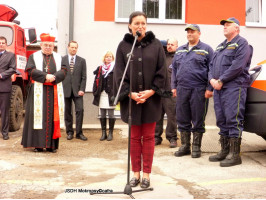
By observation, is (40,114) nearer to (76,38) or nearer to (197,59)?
A: (197,59)

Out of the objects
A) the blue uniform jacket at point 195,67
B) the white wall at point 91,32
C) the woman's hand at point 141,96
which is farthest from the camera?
the white wall at point 91,32

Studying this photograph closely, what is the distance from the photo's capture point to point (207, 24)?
1041cm

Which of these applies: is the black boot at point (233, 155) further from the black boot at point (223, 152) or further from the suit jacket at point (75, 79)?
the suit jacket at point (75, 79)

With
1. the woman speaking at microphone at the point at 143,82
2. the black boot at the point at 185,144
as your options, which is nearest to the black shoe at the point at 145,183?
the woman speaking at microphone at the point at 143,82

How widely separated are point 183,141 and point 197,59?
4.43 ft

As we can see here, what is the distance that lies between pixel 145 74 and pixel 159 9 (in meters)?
6.64

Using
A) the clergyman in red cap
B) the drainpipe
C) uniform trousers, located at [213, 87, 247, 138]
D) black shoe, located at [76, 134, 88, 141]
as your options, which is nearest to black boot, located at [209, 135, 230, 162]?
uniform trousers, located at [213, 87, 247, 138]

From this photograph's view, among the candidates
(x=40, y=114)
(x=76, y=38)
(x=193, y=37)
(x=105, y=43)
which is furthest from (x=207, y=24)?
(x=40, y=114)

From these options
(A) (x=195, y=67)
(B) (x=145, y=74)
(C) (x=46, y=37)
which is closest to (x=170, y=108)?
(A) (x=195, y=67)

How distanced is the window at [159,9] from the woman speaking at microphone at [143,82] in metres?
6.21

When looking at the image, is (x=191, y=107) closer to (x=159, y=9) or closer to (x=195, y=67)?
(x=195, y=67)

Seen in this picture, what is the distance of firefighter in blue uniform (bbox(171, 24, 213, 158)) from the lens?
19.8 ft

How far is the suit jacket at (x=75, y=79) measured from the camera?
7934mm

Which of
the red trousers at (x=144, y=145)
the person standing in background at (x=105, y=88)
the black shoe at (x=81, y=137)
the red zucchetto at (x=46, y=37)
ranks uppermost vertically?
the red zucchetto at (x=46, y=37)
